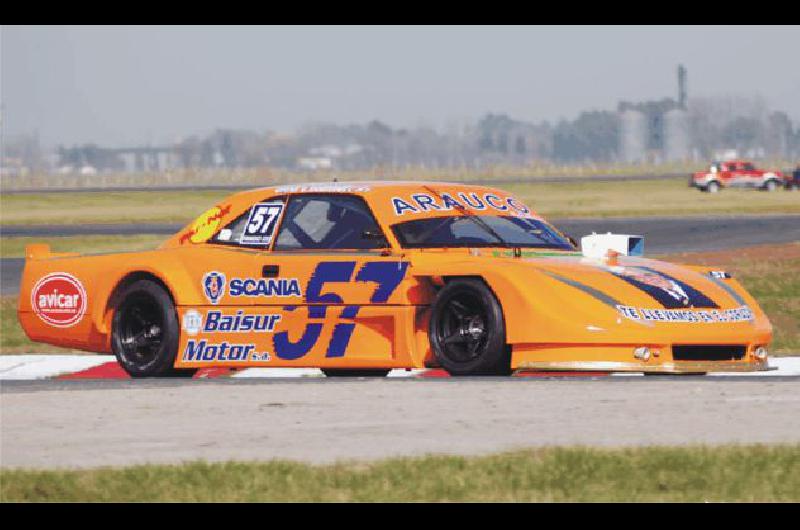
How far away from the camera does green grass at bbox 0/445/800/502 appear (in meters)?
7.05

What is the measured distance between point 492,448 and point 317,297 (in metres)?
3.92

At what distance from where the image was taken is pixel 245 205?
42.4 ft

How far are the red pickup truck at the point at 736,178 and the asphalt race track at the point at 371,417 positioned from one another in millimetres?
63417

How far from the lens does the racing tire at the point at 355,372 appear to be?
43.0 feet

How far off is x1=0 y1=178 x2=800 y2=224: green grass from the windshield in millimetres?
42184

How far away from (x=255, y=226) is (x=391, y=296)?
4.83 feet

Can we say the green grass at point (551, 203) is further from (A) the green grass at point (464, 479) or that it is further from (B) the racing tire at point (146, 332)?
(A) the green grass at point (464, 479)

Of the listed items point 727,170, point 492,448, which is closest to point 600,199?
point 727,170

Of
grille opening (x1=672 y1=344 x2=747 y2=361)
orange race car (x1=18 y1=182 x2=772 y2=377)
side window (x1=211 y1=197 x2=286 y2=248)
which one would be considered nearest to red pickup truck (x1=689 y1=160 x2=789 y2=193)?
orange race car (x1=18 y1=182 x2=772 y2=377)

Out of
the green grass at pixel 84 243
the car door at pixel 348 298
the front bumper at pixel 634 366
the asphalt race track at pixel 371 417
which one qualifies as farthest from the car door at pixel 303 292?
the green grass at pixel 84 243

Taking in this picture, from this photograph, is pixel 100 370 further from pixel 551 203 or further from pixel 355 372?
pixel 551 203

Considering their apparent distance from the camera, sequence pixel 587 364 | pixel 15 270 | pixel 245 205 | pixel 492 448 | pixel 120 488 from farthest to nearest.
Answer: pixel 15 270, pixel 245 205, pixel 587 364, pixel 492 448, pixel 120 488

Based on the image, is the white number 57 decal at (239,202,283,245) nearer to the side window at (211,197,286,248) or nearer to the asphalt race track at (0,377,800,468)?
the side window at (211,197,286,248)
